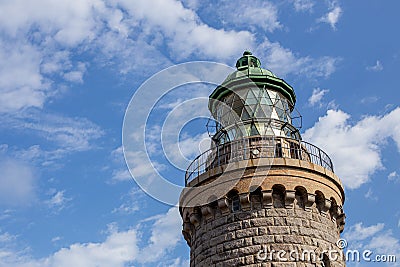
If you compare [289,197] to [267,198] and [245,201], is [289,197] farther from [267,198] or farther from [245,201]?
[245,201]

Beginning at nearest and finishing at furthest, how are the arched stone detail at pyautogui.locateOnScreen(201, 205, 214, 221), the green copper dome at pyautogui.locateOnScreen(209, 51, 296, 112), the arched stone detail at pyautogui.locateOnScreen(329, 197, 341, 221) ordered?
1. the arched stone detail at pyautogui.locateOnScreen(201, 205, 214, 221)
2. the arched stone detail at pyautogui.locateOnScreen(329, 197, 341, 221)
3. the green copper dome at pyautogui.locateOnScreen(209, 51, 296, 112)

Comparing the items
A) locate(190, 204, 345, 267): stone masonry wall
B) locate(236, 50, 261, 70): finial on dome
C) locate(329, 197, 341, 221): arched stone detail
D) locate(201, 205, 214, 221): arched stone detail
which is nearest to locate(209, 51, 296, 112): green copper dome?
locate(236, 50, 261, 70): finial on dome

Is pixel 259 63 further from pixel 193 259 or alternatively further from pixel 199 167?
pixel 193 259

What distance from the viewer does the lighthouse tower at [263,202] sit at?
14594mm

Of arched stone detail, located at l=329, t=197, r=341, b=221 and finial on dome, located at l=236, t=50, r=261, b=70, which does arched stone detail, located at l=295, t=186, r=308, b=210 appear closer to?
arched stone detail, located at l=329, t=197, r=341, b=221

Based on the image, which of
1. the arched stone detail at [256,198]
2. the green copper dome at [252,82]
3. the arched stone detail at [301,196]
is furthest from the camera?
the green copper dome at [252,82]

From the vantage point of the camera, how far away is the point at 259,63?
19.9 metres

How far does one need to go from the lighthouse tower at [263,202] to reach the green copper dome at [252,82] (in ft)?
3.80

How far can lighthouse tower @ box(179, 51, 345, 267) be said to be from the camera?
14.6 metres

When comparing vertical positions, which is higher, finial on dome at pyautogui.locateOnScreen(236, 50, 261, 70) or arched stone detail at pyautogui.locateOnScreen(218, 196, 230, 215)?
finial on dome at pyautogui.locateOnScreen(236, 50, 261, 70)

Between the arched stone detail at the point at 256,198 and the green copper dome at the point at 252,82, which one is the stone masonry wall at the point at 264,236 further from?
the green copper dome at the point at 252,82

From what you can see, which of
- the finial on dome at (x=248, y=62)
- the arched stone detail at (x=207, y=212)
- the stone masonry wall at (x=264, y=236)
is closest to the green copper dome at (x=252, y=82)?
the finial on dome at (x=248, y=62)

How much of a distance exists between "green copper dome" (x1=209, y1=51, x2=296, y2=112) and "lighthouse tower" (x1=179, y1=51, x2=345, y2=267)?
3.80 ft

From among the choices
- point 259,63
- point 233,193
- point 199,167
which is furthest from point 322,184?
point 259,63
